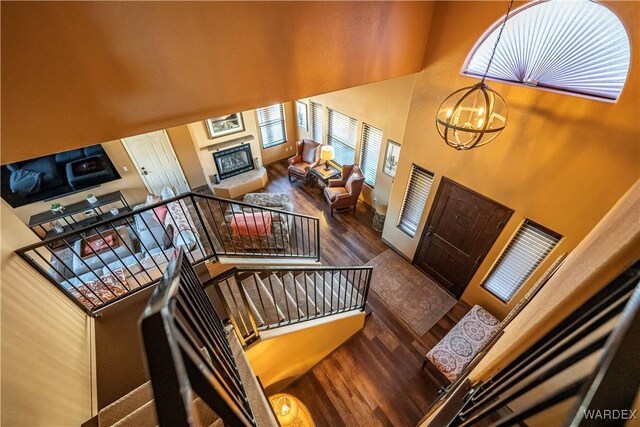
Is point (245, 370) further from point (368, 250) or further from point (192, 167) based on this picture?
point (192, 167)

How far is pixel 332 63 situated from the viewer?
2461 millimetres

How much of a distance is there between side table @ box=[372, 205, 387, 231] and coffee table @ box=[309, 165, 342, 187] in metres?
1.42

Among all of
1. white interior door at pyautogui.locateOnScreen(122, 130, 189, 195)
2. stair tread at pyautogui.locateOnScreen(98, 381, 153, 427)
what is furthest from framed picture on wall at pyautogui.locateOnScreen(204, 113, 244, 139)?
stair tread at pyautogui.locateOnScreen(98, 381, 153, 427)

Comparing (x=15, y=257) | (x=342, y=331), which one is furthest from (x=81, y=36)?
(x=342, y=331)

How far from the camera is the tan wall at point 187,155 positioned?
618 centimetres

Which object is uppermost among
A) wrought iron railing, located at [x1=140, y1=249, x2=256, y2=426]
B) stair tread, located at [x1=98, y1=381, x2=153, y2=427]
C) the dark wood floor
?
wrought iron railing, located at [x1=140, y1=249, x2=256, y2=426]

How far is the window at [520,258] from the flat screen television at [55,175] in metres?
7.71

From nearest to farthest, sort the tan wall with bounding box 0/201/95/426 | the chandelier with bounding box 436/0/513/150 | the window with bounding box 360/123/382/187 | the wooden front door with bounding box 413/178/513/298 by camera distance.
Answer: the tan wall with bounding box 0/201/95/426
the chandelier with bounding box 436/0/513/150
the wooden front door with bounding box 413/178/513/298
the window with bounding box 360/123/382/187

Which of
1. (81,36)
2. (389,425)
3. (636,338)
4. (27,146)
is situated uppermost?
(81,36)

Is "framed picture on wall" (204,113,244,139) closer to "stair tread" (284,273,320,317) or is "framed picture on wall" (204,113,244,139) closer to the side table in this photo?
the side table

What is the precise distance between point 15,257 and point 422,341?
4.42m

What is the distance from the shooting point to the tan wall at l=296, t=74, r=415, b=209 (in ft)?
14.7

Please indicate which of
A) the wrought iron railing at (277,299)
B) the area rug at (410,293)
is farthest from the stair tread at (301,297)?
the area rug at (410,293)

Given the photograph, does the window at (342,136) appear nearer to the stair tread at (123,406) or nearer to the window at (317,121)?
the window at (317,121)
